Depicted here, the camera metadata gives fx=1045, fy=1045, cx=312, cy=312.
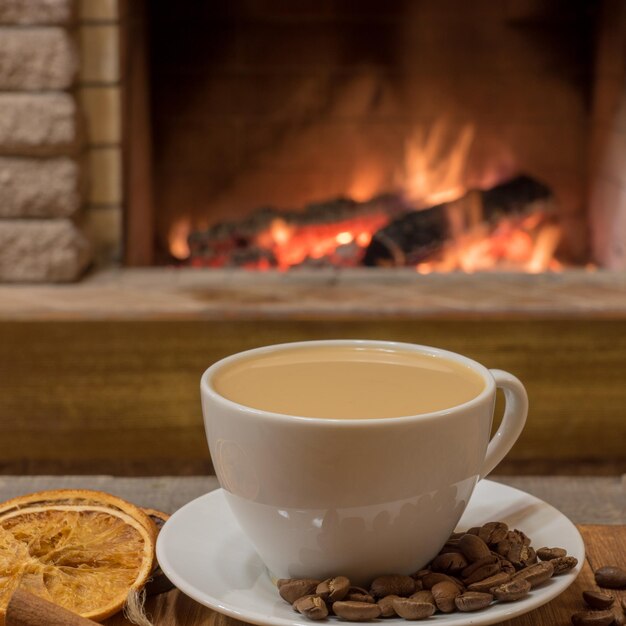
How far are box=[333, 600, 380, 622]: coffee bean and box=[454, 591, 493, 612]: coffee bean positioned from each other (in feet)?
0.12

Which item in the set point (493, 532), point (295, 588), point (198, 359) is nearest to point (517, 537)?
point (493, 532)

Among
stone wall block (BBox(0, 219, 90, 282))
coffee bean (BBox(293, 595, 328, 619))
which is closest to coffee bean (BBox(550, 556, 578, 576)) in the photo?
coffee bean (BBox(293, 595, 328, 619))

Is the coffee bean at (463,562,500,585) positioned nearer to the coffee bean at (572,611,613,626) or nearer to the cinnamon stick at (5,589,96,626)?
the coffee bean at (572,611,613,626)

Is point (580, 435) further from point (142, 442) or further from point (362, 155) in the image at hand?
point (362, 155)

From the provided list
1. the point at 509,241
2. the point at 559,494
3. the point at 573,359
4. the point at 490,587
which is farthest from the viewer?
the point at 509,241

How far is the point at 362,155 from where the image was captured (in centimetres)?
228

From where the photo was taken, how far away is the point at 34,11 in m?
1.68

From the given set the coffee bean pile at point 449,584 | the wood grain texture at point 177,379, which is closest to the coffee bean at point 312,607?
the coffee bean pile at point 449,584

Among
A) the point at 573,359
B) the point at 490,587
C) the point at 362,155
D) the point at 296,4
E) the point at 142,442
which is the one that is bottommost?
the point at 142,442

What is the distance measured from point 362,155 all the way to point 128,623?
6.15 feet

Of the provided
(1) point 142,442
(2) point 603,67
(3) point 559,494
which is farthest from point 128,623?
(2) point 603,67

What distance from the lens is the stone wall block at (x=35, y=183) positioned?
68.1 inches

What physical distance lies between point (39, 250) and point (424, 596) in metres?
1.40

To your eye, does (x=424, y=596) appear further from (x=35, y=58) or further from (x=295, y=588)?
(x=35, y=58)
